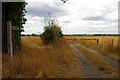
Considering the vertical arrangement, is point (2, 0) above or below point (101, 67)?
above

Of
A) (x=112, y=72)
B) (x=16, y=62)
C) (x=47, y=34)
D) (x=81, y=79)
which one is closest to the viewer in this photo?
(x=81, y=79)

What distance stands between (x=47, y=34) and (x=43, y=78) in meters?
17.4

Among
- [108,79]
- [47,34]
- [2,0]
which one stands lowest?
[108,79]

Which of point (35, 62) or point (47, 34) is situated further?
point (47, 34)

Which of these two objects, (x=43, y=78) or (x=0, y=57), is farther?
(x=0, y=57)

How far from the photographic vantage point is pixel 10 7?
14.0m

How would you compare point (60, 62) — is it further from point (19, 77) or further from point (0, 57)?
point (19, 77)

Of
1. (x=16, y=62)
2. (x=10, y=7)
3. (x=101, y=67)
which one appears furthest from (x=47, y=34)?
(x=16, y=62)

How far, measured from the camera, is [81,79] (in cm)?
970

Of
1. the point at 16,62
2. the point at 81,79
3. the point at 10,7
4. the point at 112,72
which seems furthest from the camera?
the point at 10,7

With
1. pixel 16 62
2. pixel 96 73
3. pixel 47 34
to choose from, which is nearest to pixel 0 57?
pixel 16 62

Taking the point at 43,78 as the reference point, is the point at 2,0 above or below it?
above

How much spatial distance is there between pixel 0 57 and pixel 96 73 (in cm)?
405

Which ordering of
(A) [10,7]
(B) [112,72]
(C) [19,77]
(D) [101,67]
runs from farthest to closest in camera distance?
(A) [10,7], (D) [101,67], (B) [112,72], (C) [19,77]
